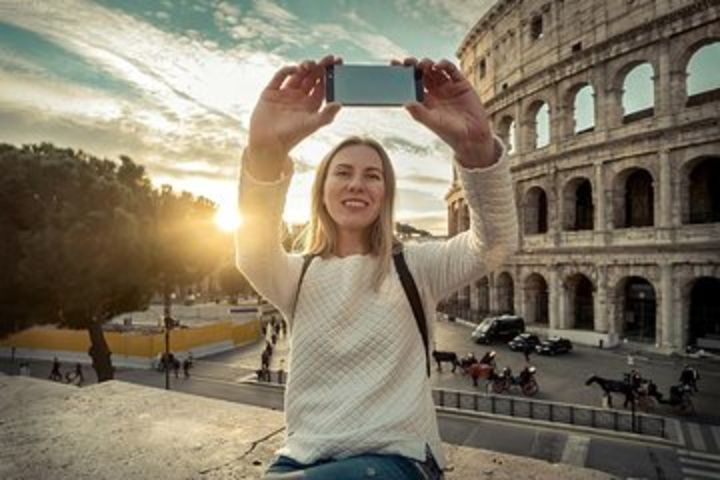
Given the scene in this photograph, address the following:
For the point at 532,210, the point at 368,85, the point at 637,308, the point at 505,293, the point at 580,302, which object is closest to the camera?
the point at 368,85

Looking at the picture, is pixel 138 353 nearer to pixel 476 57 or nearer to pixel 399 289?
pixel 399 289

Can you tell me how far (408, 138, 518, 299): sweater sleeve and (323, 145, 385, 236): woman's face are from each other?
27 centimetres

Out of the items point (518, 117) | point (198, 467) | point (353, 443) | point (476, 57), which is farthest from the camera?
point (476, 57)

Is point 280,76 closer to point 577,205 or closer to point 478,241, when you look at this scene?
point 478,241

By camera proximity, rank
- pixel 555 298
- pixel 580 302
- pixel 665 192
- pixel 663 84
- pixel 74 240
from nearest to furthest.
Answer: pixel 74 240 → pixel 665 192 → pixel 663 84 → pixel 555 298 → pixel 580 302

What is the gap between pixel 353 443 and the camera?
69.4 inches

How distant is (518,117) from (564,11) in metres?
5.97

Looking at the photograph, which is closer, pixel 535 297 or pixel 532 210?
pixel 532 210

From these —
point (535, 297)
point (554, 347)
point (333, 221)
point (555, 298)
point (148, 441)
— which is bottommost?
point (554, 347)

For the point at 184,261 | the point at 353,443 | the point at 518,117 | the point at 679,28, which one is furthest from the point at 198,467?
the point at 518,117

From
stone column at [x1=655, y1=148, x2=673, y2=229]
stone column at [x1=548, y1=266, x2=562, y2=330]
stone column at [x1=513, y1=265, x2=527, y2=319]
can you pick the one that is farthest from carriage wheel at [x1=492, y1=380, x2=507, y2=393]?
stone column at [x1=513, y1=265, x2=527, y2=319]

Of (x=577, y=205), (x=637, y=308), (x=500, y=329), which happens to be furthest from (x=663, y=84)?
(x=500, y=329)

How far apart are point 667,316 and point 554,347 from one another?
16.0 ft

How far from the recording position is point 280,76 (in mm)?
2023
